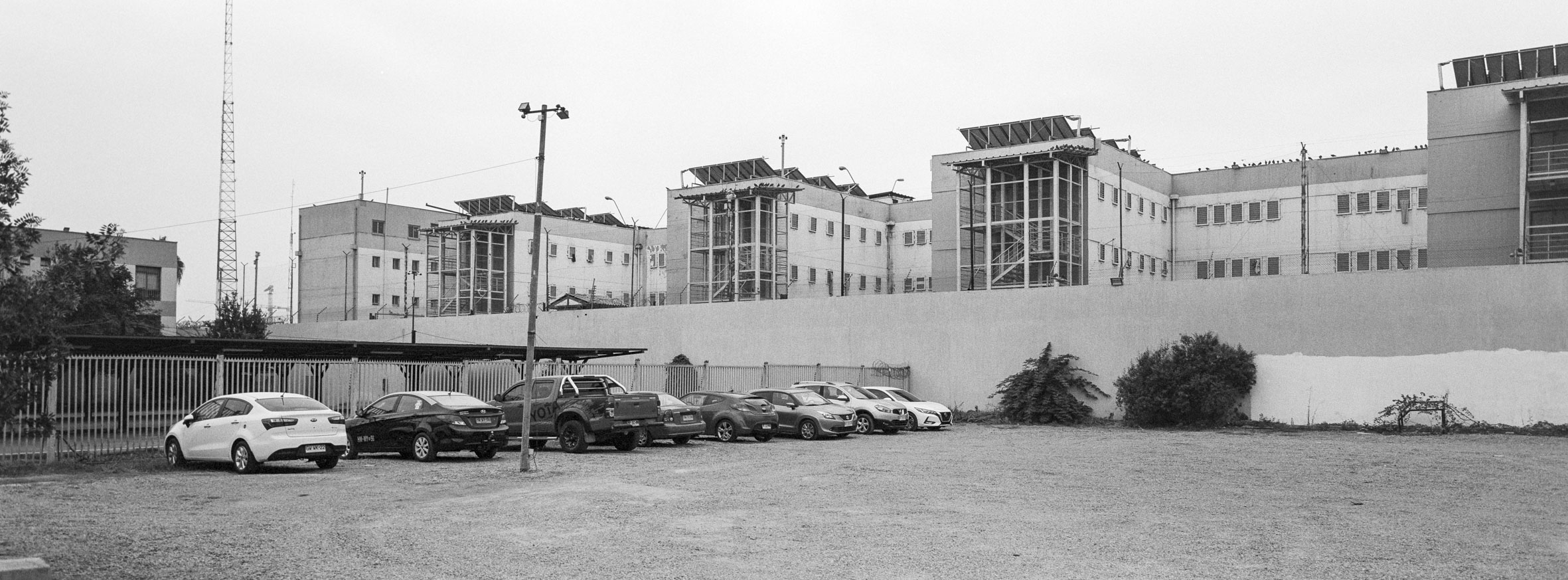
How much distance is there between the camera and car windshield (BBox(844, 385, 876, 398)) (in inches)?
1406

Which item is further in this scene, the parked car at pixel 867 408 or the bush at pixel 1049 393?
the bush at pixel 1049 393

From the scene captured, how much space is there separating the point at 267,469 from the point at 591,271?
65.1m

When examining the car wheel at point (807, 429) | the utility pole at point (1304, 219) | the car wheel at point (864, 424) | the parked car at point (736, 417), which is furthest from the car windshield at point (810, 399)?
the utility pole at point (1304, 219)

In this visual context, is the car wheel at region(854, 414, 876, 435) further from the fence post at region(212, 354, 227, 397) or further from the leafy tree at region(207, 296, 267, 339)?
the leafy tree at region(207, 296, 267, 339)

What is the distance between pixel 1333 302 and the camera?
3691 cm

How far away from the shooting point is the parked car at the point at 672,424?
26469mm

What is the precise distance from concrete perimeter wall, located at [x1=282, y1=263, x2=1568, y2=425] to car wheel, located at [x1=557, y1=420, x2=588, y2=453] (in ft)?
69.6

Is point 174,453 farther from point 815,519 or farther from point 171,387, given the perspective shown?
point 815,519

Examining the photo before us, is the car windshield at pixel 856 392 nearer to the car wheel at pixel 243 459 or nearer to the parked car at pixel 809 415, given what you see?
the parked car at pixel 809 415

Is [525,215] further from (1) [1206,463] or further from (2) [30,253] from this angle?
(2) [30,253]

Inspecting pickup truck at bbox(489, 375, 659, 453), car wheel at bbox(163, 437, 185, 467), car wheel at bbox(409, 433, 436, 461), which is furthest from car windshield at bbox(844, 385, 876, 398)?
car wheel at bbox(163, 437, 185, 467)

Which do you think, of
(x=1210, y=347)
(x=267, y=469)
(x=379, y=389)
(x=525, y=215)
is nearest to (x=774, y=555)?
(x=267, y=469)

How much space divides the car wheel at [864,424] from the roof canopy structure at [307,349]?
8.52 m

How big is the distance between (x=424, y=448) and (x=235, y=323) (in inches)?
1556
